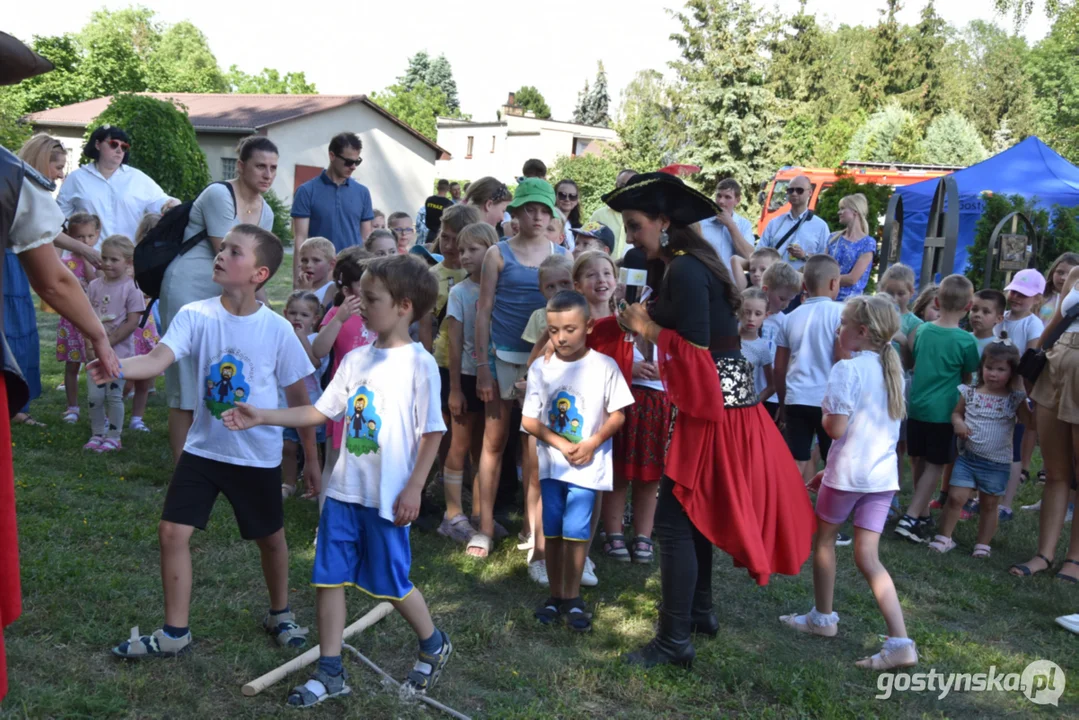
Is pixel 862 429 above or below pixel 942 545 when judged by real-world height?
above

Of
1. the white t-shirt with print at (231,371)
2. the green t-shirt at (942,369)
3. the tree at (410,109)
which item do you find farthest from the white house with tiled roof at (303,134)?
the white t-shirt with print at (231,371)

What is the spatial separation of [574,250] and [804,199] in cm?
326

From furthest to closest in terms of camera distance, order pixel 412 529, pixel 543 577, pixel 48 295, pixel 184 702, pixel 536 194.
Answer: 1. pixel 412 529
2. pixel 536 194
3. pixel 543 577
4. pixel 184 702
5. pixel 48 295

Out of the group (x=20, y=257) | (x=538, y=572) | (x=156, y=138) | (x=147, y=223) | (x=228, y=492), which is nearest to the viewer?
(x=20, y=257)

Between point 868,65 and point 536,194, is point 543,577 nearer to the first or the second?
point 536,194

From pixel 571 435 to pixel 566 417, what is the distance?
91 mm

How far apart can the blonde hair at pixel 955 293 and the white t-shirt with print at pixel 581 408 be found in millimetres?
2953

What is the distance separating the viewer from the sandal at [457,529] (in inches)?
220

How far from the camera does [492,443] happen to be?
549 centimetres

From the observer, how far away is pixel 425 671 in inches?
Answer: 144

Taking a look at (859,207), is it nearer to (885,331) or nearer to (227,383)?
(885,331)

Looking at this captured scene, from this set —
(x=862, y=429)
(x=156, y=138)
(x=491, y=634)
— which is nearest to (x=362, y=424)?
(x=491, y=634)

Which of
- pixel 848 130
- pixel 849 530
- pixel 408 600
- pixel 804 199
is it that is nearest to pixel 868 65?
pixel 848 130

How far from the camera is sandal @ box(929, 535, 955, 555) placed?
6.04 m
